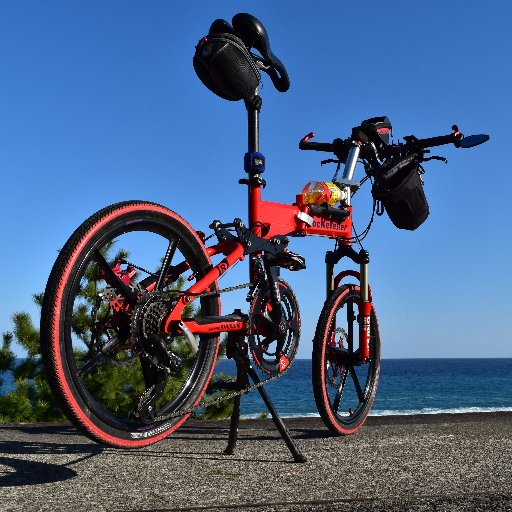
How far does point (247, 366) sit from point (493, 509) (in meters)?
1.62

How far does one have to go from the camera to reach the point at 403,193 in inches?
193

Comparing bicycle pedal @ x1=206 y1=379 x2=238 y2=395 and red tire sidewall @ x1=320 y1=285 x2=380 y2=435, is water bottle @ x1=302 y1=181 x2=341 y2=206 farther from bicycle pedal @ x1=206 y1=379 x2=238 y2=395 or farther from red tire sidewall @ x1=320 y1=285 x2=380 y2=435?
bicycle pedal @ x1=206 y1=379 x2=238 y2=395

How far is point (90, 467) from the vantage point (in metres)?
3.62

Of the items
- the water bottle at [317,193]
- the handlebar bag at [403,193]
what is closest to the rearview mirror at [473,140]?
the handlebar bag at [403,193]

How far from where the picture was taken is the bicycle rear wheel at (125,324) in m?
2.83

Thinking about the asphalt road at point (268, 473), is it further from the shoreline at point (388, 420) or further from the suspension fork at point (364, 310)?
the shoreline at point (388, 420)

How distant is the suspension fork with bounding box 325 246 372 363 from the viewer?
5055 mm

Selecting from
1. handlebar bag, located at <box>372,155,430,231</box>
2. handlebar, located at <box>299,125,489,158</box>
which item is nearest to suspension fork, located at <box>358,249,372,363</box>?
handlebar bag, located at <box>372,155,430,231</box>

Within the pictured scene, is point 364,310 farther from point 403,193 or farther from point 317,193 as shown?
point 317,193

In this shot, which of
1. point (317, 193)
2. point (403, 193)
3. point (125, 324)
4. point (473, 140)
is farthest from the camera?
point (473, 140)

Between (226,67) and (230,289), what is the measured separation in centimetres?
125

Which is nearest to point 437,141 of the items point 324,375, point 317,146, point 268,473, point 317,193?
point 317,146

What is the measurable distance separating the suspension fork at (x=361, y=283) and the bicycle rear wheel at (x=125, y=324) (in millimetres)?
1604

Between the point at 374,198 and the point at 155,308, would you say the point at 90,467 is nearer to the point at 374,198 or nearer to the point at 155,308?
the point at 155,308
